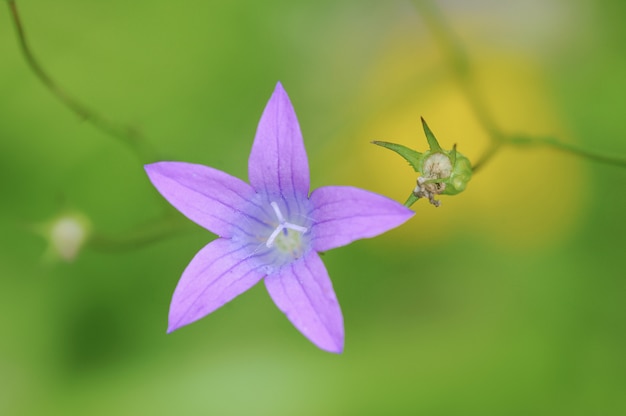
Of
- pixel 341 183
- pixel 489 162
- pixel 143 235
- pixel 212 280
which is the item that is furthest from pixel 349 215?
pixel 489 162

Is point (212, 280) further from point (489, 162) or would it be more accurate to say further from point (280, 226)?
point (489, 162)

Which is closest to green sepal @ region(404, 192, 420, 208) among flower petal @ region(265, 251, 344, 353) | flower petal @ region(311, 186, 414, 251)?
flower petal @ region(311, 186, 414, 251)

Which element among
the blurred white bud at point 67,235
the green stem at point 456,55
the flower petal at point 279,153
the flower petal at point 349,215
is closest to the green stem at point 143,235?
the blurred white bud at point 67,235

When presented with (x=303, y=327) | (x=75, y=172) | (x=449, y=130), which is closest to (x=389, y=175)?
(x=449, y=130)

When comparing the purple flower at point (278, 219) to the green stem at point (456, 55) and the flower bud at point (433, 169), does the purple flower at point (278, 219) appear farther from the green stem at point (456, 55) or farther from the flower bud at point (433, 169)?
the green stem at point (456, 55)

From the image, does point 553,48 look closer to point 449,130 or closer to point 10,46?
point 449,130
